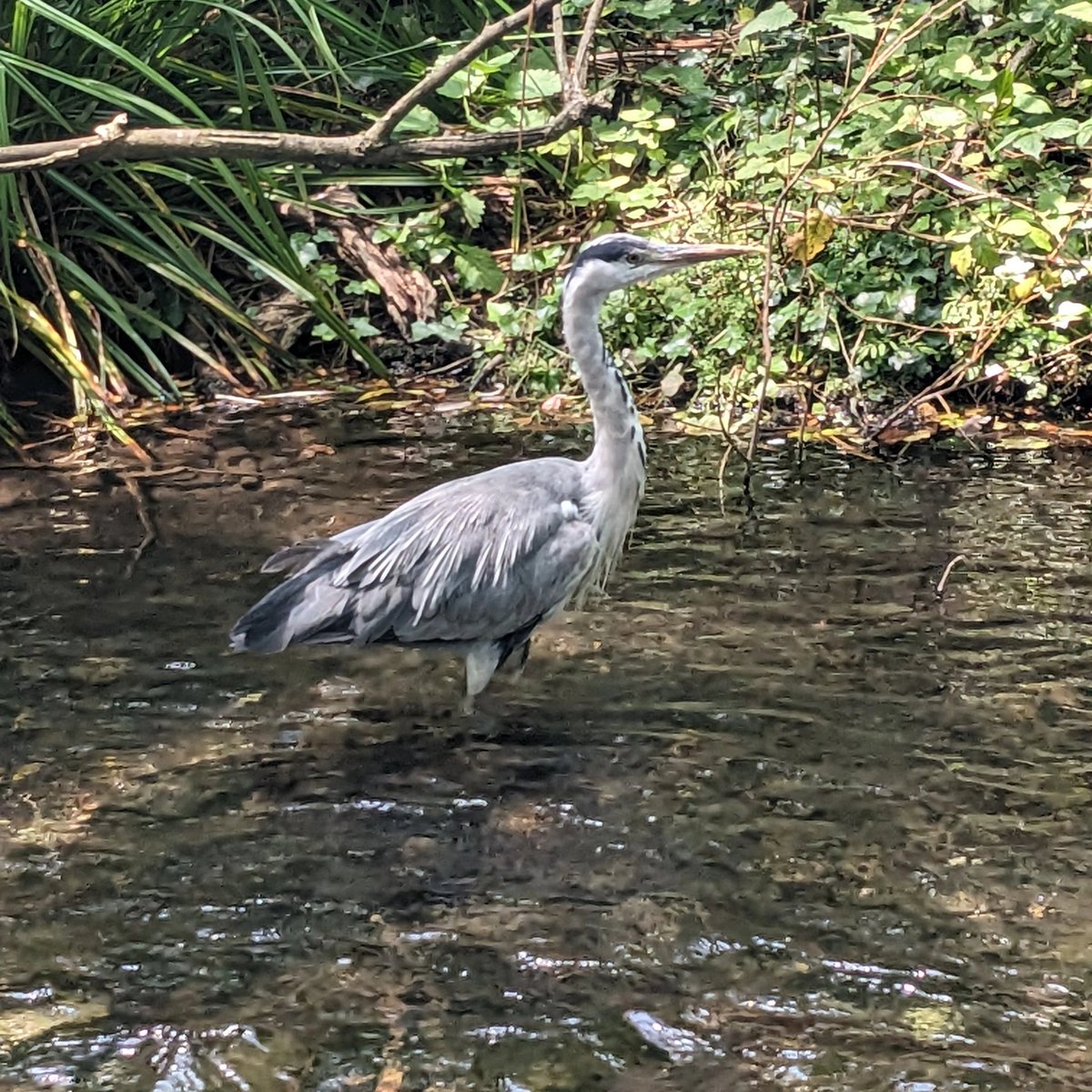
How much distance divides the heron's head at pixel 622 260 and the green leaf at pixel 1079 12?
8.87ft

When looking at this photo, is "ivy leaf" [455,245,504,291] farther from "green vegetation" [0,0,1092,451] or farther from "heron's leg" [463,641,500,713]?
"heron's leg" [463,641,500,713]

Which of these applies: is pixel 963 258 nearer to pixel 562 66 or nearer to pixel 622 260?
pixel 562 66

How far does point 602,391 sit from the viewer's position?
5.28 m

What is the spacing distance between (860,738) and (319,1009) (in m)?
1.90

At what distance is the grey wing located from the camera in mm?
5086

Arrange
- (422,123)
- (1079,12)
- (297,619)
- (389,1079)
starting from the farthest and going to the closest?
(422,123)
(1079,12)
(297,619)
(389,1079)

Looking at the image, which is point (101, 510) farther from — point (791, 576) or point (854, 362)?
point (854, 362)

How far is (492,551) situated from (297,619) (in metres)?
0.67

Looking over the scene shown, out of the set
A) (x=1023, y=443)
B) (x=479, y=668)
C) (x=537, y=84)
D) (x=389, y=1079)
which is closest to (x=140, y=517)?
(x=479, y=668)

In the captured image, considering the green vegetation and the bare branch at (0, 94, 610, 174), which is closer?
the bare branch at (0, 94, 610, 174)

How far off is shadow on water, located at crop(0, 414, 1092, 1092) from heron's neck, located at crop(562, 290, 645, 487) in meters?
0.63

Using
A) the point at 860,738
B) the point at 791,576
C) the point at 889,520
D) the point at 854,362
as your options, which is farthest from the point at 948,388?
the point at 860,738

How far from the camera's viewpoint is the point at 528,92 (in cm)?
891

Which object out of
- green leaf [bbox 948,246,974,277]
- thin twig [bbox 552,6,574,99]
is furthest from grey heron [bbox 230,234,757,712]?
green leaf [bbox 948,246,974,277]
